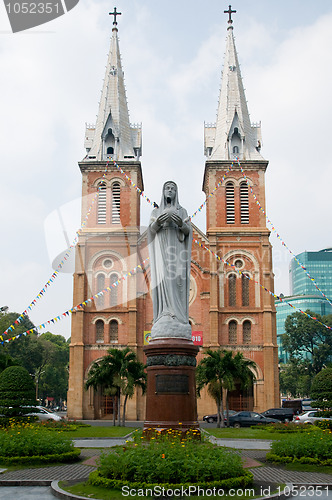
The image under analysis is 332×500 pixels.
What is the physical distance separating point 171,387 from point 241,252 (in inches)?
1248

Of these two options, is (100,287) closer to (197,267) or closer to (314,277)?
(197,267)

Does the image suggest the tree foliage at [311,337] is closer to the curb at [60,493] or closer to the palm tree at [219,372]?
the palm tree at [219,372]

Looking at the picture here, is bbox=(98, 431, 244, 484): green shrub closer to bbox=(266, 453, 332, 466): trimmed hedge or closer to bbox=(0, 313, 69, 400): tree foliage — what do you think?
bbox=(266, 453, 332, 466): trimmed hedge

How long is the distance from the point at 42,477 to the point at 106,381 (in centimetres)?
2184

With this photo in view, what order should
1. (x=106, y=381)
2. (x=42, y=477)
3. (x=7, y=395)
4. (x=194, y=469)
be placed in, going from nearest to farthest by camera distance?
(x=194, y=469) < (x=42, y=477) < (x=7, y=395) < (x=106, y=381)

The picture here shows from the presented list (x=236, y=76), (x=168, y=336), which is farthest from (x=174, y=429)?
(x=236, y=76)

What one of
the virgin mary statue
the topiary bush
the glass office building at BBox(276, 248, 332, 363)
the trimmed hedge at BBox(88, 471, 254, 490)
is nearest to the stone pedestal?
the virgin mary statue

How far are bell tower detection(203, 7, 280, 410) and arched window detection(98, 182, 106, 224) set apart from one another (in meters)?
8.34

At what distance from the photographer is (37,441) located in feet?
40.2

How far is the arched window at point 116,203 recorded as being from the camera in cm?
4334

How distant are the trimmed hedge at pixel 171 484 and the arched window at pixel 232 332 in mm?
31890

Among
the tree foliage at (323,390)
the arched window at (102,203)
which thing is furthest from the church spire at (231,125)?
the tree foliage at (323,390)

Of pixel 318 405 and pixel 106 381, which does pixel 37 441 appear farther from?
pixel 106 381

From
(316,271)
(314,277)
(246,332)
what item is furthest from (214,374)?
(316,271)
